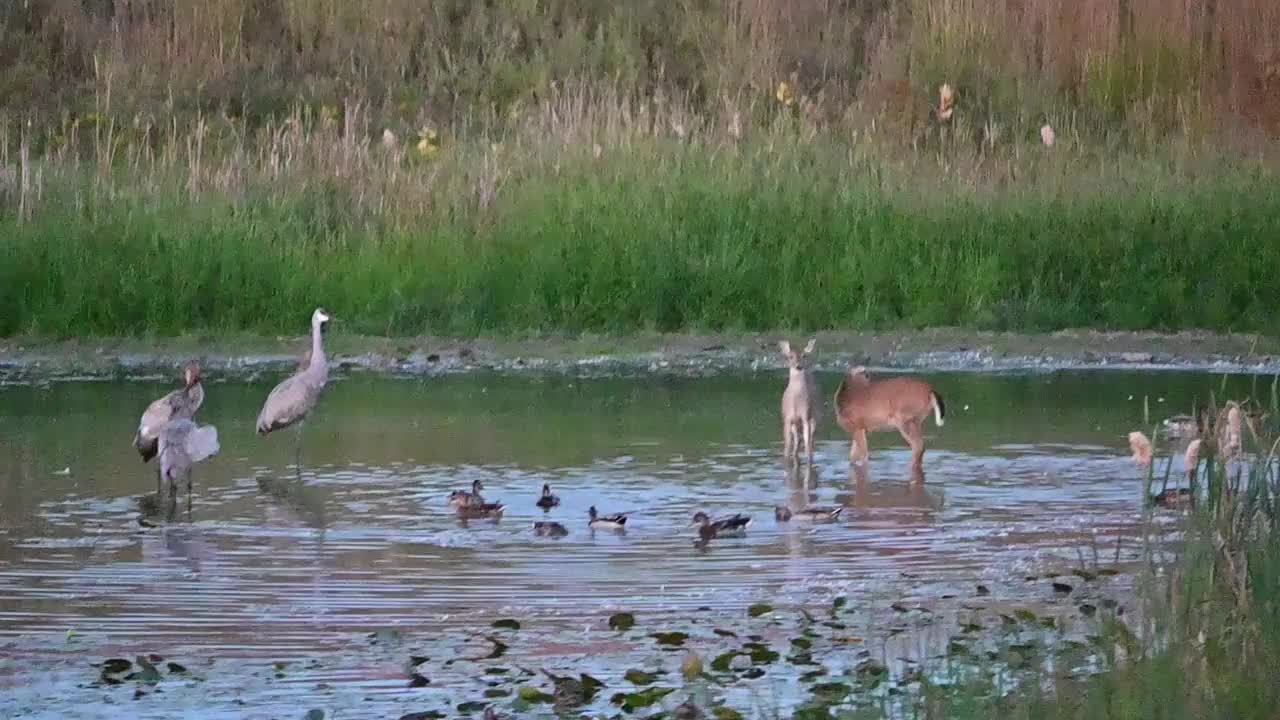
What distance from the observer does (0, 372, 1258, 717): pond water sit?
7566 millimetres

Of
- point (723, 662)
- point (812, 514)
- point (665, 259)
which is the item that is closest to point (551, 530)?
point (812, 514)

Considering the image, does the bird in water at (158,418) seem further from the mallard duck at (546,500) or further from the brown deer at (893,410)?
the brown deer at (893,410)

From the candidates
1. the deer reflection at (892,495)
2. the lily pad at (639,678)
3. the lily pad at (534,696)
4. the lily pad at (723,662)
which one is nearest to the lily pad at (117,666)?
the lily pad at (534,696)

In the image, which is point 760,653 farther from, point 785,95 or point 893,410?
point 785,95

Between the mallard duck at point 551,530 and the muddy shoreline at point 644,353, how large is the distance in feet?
18.0

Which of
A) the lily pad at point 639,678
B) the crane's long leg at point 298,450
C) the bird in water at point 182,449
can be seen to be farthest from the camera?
the crane's long leg at point 298,450

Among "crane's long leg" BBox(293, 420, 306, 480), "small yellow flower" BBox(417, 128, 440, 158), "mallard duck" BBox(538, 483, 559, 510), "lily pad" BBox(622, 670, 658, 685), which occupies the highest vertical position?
"small yellow flower" BBox(417, 128, 440, 158)

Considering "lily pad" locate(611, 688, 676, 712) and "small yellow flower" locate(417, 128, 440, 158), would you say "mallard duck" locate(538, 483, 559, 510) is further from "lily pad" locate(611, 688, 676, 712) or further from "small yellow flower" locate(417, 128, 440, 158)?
"small yellow flower" locate(417, 128, 440, 158)

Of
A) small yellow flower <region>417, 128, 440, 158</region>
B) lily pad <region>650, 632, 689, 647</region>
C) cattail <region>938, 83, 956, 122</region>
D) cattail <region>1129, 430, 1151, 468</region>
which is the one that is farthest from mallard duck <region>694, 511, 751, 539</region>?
small yellow flower <region>417, 128, 440, 158</region>

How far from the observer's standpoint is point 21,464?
12.0m

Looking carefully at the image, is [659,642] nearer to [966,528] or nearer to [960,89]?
[966,528]

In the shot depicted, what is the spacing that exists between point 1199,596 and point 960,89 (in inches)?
580

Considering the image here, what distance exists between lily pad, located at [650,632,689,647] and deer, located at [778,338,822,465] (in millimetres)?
4070

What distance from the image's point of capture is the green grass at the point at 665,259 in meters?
17.0
